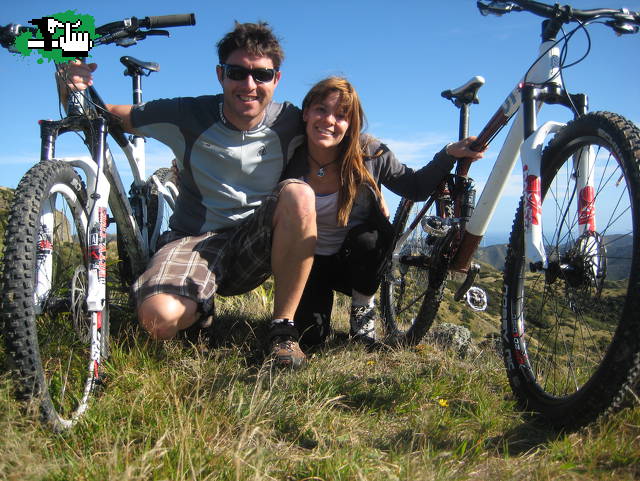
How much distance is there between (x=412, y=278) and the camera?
369 centimetres

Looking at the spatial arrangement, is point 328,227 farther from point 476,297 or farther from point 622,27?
point 622,27

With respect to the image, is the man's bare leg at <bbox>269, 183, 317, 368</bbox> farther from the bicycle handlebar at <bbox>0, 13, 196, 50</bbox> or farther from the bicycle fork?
the bicycle handlebar at <bbox>0, 13, 196, 50</bbox>

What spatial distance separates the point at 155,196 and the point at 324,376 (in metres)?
1.72

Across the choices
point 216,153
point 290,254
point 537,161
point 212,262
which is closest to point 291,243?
point 290,254

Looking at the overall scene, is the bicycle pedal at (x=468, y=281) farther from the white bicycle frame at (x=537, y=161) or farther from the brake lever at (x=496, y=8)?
the brake lever at (x=496, y=8)

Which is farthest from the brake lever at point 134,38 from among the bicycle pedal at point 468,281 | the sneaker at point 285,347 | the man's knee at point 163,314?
the bicycle pedal at point 468,281

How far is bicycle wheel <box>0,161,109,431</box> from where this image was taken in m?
1.67

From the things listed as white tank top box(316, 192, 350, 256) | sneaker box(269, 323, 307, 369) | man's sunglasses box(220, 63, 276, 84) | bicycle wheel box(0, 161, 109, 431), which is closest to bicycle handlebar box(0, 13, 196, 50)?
man's sunglasses box(220, 63, 276, 84)

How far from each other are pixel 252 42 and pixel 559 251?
1.86m

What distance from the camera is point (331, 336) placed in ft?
11.1

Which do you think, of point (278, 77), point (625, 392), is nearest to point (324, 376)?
point (625, 392)

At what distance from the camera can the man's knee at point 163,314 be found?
7.87 feet

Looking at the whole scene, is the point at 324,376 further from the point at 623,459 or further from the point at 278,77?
the point at 278,77

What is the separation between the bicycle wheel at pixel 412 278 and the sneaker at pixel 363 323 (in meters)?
0.19
